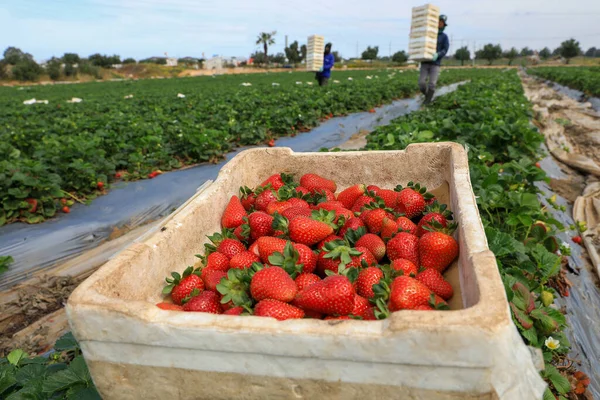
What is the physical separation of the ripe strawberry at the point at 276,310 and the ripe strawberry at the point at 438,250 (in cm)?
57

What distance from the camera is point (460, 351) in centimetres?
93

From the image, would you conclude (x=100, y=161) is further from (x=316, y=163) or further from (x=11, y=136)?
(x=316, y=163)

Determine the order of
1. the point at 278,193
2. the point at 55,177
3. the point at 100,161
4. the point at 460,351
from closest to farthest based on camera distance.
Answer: the point at 460,351
the point at 278,193
the point at 55,177
the point at 100,161

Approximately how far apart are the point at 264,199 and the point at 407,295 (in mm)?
1234

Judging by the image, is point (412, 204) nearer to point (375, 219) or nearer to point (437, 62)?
point (375, 219)

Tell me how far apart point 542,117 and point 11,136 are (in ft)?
36.2

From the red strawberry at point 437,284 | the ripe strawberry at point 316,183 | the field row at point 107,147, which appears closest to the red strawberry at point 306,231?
the red strawberry at point 437,284

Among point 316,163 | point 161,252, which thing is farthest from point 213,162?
point 161,252

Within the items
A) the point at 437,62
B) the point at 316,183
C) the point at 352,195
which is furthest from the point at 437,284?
the point at 437,62

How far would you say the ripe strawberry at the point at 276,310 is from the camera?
127 centimetres

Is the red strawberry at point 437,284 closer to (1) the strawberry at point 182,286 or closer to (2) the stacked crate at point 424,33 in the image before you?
(1) the strawberry at point 182,286

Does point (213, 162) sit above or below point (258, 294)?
below

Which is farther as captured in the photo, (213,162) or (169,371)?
(213,162)

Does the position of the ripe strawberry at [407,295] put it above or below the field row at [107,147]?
above
